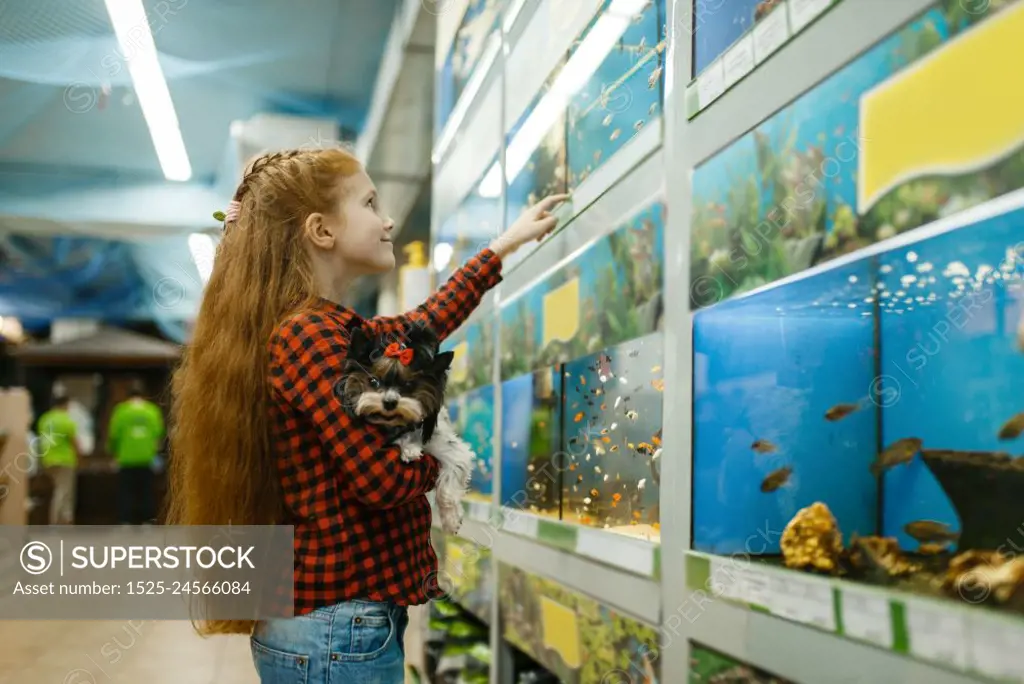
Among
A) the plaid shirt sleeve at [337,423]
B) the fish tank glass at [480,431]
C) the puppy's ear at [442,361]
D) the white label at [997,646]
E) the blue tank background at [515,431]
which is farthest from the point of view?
the fish tank glass at [480,431]

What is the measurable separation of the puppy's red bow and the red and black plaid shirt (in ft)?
0.24

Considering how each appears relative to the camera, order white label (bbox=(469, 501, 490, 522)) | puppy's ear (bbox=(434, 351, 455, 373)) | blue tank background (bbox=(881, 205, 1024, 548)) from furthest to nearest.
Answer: white label (bbox=(469, 501, 490, 522)) → puppy's ear (bbox=(434, 351, 455, 373)) → blue tank background (bbox=(881, 205, 1024, 548))

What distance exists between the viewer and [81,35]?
394 cm

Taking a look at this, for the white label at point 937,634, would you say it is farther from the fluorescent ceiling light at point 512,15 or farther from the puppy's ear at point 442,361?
the fluorescent ceiling light at point 512,15

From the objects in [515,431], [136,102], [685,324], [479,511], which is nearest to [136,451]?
[136,102]

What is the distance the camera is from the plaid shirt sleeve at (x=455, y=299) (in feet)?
5.98

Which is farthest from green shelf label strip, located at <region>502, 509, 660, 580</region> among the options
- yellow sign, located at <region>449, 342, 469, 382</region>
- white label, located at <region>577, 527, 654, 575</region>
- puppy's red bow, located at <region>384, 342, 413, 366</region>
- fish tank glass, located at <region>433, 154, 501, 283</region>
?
yellow sign, located at <region>449, 342, 469, 382</region>

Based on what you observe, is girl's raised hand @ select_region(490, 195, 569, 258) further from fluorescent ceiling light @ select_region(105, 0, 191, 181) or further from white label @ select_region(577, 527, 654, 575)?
fluorescent ceiling light @ select_region(105, 0, 191, 181)

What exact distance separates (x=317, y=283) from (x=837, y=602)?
1.02 metres

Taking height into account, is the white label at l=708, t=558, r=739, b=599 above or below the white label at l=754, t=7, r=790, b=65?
below

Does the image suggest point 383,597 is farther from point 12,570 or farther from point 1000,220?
point 12,570

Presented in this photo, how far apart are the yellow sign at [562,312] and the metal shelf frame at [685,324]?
94mm

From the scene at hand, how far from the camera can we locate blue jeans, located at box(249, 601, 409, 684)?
141cm

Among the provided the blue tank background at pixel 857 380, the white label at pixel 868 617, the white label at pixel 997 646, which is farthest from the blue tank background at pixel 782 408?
the white label at pixel 997 646
